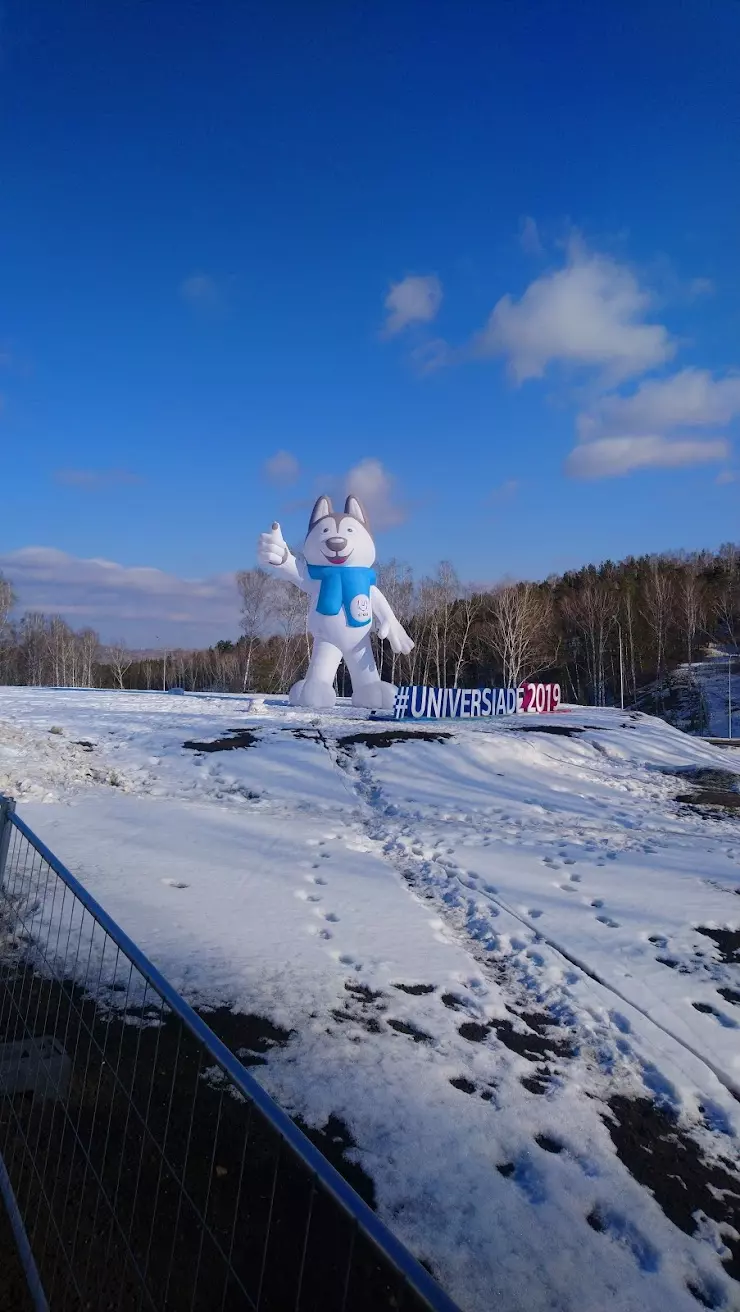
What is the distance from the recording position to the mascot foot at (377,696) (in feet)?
61.9

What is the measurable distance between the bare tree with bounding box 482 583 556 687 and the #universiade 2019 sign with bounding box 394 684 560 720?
15.1 m

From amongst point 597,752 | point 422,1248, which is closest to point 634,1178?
point 422,1248

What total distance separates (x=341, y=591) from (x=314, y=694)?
2.99 metres

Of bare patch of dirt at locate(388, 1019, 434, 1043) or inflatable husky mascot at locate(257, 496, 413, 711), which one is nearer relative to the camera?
bare patch of dirt at locate(388, 1019, 434, 1043)

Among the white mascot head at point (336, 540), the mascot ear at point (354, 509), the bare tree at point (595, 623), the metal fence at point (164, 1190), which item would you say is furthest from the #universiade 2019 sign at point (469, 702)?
the bare tree at point (595, 623)

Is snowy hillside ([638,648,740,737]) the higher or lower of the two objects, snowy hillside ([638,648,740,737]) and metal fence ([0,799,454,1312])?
the higher

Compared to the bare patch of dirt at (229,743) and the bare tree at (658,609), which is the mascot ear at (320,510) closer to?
the bare patch of dirt at (229,743)

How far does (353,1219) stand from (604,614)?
4445 centimetres

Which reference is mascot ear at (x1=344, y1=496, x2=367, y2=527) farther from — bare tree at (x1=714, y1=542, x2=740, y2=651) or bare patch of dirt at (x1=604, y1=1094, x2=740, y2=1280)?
bare tree at (x1=714, y1=542, x2=740, y2=651)

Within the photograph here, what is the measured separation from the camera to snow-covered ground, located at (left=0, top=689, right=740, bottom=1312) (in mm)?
2793

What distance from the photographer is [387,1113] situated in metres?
3.35

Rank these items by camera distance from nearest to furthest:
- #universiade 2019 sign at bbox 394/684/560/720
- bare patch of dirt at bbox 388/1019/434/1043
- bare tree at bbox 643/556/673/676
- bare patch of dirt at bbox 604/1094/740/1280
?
1. bare patch of dirt at bbox 604/1094/740/1280
2. bare patch of dirt at bbox 388/1019/434/1043
3. #universiade 2019 sign at bbox 394/684/560/720
4. bare tree at bbox 643/556/673/676

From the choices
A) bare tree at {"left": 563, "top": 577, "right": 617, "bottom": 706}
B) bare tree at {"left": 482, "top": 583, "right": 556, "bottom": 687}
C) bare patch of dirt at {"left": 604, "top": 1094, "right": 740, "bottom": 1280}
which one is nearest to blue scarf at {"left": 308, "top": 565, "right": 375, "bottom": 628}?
bare patch of dirt at {"left": 604, "top": 1094, "right": 740, "bottom": 1280}

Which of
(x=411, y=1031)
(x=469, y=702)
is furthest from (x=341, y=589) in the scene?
(x=411, y=1031)
